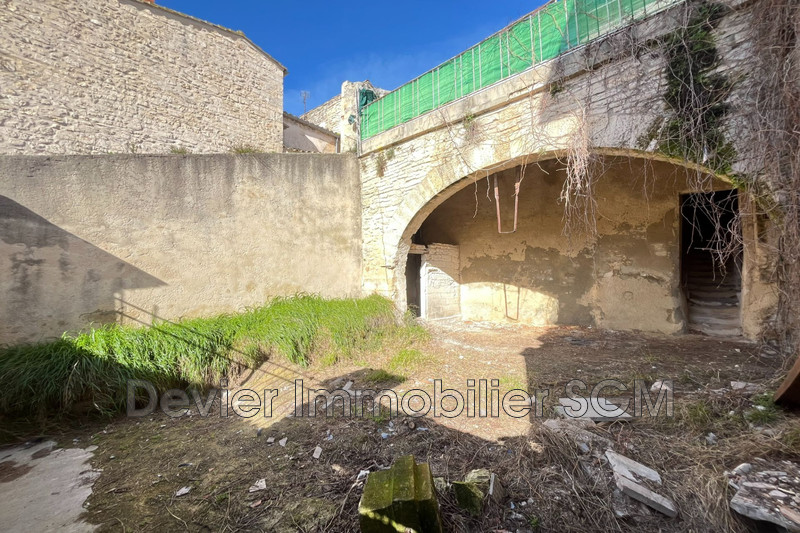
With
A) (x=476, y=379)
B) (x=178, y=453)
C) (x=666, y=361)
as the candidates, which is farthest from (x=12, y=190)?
(x=666, y=361)

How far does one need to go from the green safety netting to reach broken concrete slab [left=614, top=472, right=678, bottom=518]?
4166 millimetres

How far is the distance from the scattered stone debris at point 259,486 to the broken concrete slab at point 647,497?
220 centimetres

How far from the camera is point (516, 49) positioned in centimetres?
438

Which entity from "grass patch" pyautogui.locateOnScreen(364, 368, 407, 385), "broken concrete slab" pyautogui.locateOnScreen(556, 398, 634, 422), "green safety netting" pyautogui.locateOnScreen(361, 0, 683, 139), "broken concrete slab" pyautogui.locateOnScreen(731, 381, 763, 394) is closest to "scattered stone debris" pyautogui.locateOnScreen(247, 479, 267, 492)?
"grass patch" pyautogui.locateOnScreen(364, 368, 407, 385)

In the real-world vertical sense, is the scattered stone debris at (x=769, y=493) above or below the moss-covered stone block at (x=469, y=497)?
above

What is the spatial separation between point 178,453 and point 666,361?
524 centimetres

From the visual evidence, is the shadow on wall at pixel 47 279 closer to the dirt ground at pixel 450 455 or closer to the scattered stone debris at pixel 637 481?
the dirt ground at pixel 450 455

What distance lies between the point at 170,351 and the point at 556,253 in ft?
21.1

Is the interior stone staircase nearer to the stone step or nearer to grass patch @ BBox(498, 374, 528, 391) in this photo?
the stone step

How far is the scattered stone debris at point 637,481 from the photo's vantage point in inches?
69.1

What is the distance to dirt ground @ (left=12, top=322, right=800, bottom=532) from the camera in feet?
6.07

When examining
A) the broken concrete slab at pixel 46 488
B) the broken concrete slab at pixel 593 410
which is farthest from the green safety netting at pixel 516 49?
the broken concrete slab at pixel 46 488

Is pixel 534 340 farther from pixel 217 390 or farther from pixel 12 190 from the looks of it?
pixel 12 190

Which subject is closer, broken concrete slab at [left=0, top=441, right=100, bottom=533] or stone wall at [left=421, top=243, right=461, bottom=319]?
broken concrete slab at [left=0, top=441, right=100, bottom=533]
